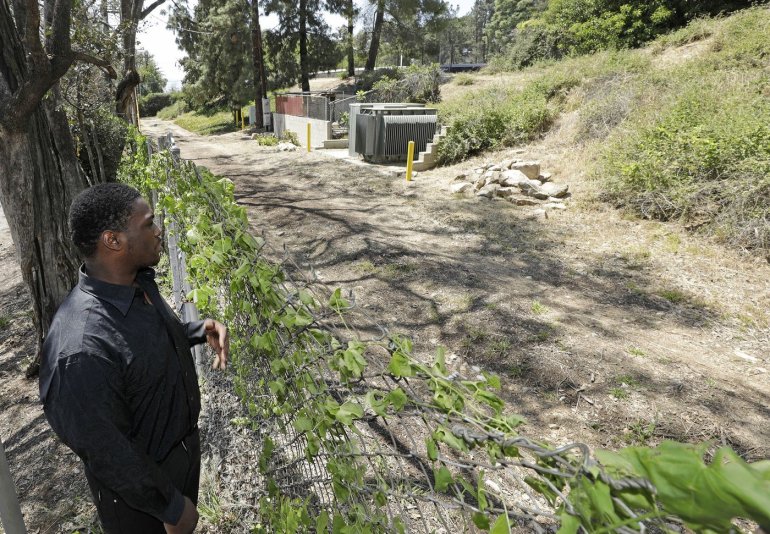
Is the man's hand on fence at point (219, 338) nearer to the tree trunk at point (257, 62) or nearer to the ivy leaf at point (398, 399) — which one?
the ivy leaf at point (398, 399)

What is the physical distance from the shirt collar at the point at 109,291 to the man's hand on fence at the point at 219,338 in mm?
609

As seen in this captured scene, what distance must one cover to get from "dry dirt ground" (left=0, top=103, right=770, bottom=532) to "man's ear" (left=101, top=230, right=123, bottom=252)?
2206 mm

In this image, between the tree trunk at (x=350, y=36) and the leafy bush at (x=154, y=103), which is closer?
the tree trunk at (x=350, y=36)

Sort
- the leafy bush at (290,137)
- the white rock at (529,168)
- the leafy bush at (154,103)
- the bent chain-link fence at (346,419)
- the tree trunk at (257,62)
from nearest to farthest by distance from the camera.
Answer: the bent chain-link fence at (346,419), the white rock at (529,168), the leafy bush at (290,137), the tree trunk at (257,62), the leafy bush at (154,103)

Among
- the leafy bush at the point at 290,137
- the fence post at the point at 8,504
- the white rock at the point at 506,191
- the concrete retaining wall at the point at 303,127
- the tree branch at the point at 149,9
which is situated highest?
the tree branch at the point at 149,9

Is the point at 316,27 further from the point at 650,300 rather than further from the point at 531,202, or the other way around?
the point at 650,300

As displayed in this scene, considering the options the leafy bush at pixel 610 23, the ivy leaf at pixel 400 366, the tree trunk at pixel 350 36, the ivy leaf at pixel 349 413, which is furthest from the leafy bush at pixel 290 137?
the ivy leaf at pixel 400 366

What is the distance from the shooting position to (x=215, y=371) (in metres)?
3.88

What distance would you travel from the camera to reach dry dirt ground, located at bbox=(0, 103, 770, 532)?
3.88m

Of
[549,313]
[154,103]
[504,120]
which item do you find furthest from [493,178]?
[154,103]

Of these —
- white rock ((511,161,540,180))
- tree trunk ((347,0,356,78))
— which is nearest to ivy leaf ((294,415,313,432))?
white rock ((511,161,540,180))

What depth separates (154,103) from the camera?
63.1 metres

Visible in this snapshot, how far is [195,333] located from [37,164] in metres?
2.68

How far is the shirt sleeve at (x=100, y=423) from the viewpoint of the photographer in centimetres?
156
